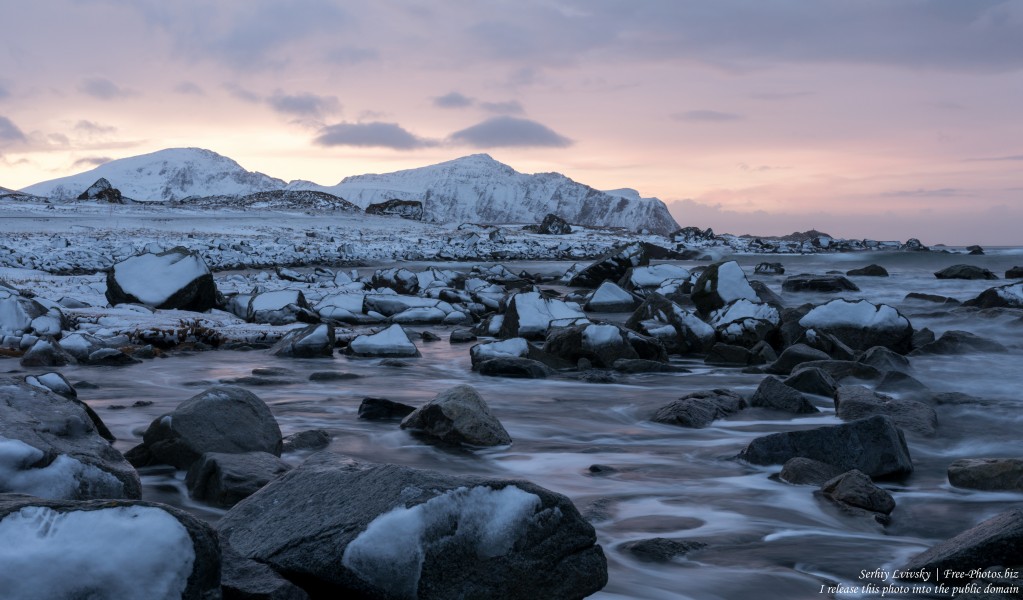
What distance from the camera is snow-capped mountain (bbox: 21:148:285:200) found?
152750 mm

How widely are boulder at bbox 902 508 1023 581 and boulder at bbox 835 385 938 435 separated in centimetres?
312

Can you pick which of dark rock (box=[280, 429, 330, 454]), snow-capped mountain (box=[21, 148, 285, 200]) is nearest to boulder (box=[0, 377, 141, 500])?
dark rock (box=[280, 429, 330, 454])

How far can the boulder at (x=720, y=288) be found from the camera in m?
13.1

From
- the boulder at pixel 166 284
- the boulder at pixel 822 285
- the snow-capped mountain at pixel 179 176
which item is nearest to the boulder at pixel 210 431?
the boulder at pixel 166 284

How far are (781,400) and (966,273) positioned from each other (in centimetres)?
1916

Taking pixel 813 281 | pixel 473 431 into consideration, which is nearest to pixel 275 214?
pixel 813 281

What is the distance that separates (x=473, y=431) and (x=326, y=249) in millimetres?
24293

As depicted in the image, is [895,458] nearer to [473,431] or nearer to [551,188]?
[473,431]

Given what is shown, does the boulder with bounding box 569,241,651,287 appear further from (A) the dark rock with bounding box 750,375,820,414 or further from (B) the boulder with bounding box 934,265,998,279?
(A) the dark rock with bounding box 750,375,820,414

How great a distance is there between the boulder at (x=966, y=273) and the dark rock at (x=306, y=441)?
21.4 m

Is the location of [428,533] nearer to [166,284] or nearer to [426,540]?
[426,540]

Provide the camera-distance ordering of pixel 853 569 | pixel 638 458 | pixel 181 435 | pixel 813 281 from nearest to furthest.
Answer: pixel 853 569 < pixel 181 435 < pixel 638 458 < pixel 813 281

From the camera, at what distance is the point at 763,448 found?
203 inches

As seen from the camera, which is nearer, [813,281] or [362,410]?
[362,410]
